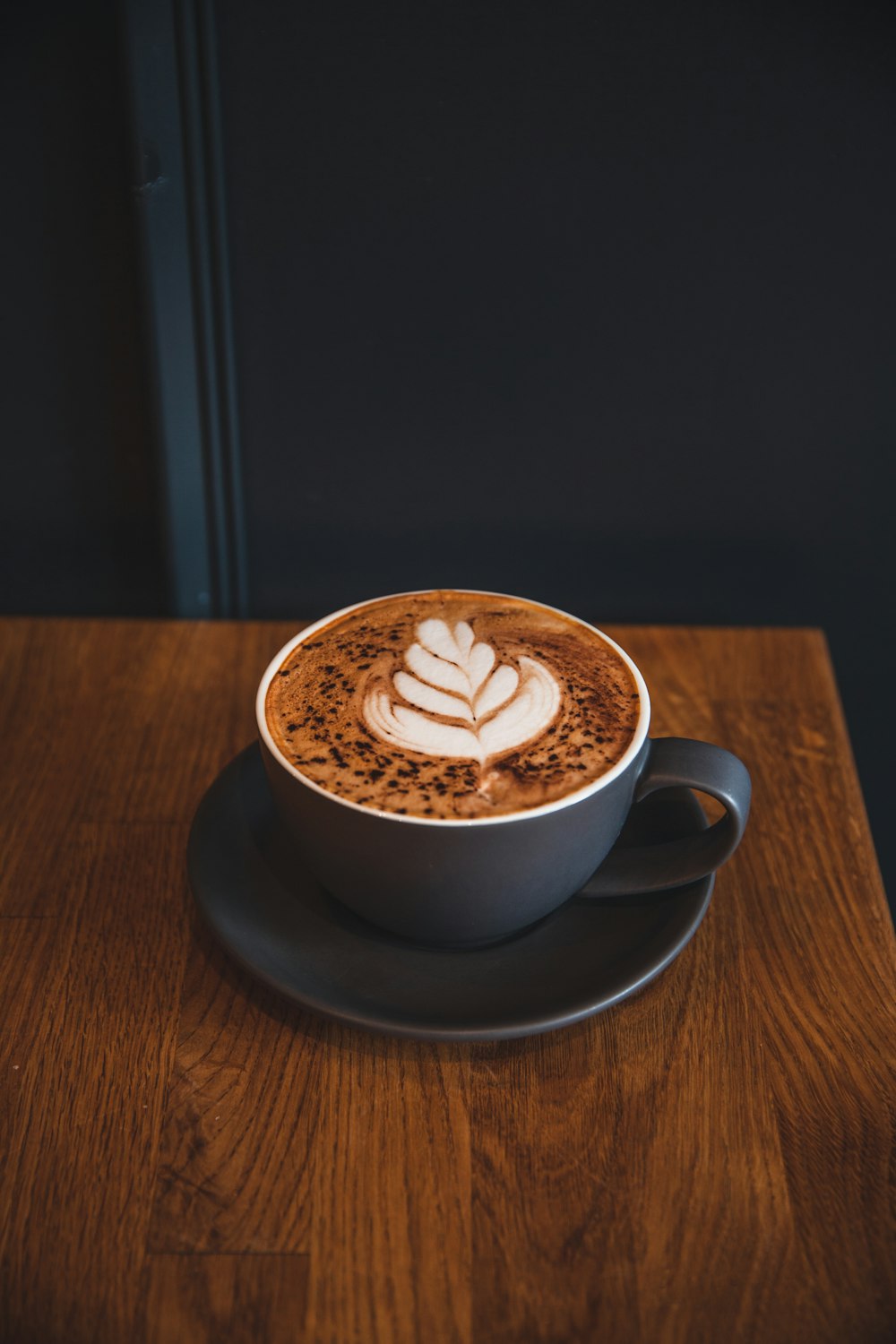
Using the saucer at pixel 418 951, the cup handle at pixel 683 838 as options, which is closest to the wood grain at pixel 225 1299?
the saucer at pixel 418 951

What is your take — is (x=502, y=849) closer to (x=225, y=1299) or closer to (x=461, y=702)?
(x=461, y=702)

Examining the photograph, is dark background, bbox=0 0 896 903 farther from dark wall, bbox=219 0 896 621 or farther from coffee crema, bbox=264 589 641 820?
coffee crema, bbox=264 589 641 820

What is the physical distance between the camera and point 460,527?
3.11 ft

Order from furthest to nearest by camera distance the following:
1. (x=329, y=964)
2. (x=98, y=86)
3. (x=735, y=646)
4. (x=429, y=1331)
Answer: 1. (x=735, y=646)
2. (x=98, y=86)
3. (x=329, y=964)
4. (x=429, y=1331)

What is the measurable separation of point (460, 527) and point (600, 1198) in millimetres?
583

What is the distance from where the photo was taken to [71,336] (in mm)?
871

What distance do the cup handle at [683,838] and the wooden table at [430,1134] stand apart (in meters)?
0.07

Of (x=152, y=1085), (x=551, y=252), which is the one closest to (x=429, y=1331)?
(x=152, y=1085)

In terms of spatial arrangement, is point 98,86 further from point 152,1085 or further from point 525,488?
point 152,1085

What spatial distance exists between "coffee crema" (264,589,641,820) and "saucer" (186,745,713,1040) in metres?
0.10

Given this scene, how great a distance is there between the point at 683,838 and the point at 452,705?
0.15 metres

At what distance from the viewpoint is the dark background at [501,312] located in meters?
0.76

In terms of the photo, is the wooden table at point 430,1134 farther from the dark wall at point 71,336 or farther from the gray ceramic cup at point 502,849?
the dark wall at point 71,336

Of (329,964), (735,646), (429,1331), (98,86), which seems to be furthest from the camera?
(735,646)
